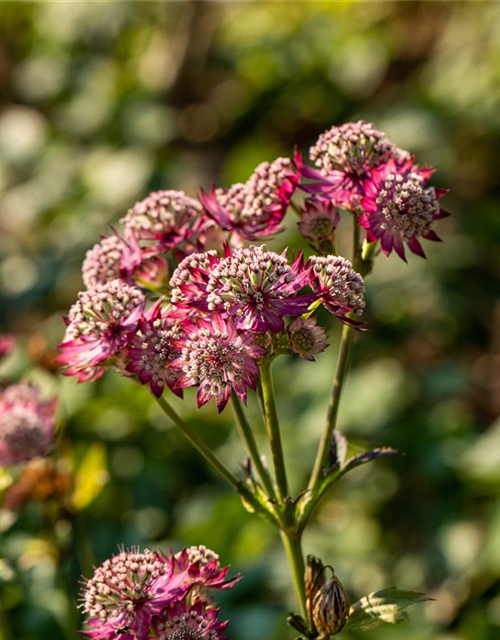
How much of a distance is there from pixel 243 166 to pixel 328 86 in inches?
65.9

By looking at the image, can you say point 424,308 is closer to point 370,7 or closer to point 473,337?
point 473,337

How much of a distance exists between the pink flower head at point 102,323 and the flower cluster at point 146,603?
0.98 feet

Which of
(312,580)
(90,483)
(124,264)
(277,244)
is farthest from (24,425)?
(277,244)

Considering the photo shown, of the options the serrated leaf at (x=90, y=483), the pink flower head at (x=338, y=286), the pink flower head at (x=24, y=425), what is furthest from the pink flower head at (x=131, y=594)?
the serrated leaf at (x=90, y=483)

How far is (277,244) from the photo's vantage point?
4188 mm

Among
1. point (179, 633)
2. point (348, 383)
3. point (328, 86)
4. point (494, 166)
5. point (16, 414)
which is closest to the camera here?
point (179, 633)

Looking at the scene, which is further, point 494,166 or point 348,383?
point 494,166

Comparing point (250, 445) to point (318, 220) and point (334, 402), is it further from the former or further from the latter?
point (318, 220)

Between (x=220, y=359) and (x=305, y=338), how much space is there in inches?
5.3

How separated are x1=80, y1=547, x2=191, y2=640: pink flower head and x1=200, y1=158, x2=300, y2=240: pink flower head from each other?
564 mm

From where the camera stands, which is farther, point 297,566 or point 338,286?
point 297,566

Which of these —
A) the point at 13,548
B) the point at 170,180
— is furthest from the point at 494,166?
the point at 13,548

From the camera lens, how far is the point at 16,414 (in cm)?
191

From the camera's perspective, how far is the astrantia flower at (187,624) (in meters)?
1.15
